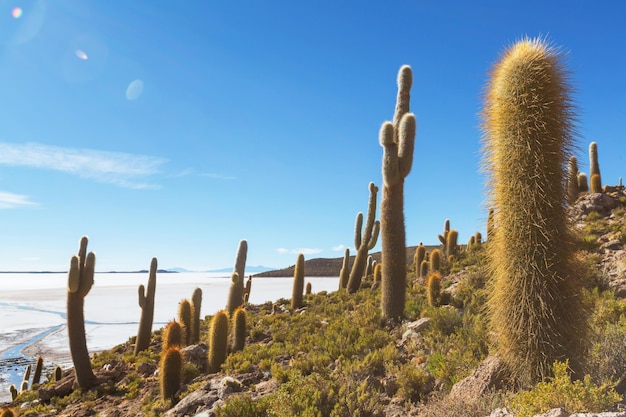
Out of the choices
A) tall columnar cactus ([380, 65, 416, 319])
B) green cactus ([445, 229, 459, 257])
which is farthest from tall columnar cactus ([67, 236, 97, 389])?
green cactus ([445, 229, 459, 257])

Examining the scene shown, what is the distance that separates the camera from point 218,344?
11602 mm

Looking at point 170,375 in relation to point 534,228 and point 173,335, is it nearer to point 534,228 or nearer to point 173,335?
point 173,335

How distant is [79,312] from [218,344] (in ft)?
20.5

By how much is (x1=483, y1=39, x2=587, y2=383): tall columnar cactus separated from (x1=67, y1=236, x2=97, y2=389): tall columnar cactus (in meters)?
13.3

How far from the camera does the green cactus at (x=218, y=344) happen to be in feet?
37.8

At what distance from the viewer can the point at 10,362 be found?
84.9 feet

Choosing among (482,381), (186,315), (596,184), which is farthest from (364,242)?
(482,381)

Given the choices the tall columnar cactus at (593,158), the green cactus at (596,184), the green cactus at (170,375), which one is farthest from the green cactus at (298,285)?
the tall columnar cactus at (593,158)

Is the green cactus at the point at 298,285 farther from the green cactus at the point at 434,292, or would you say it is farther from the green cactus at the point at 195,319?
the green cactus at the point at 434,292

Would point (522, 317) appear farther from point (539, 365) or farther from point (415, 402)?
point (415, 402)

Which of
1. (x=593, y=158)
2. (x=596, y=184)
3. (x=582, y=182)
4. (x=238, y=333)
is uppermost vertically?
(x=593, y=158)

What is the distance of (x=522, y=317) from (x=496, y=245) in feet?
3.24

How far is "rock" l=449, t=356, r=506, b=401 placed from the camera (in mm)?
5750

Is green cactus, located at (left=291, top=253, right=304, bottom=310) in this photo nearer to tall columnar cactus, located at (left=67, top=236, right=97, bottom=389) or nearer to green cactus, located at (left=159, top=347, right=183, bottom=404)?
tall columnar cactus, located at (left=67, top=236, right=97, bottom=389)
